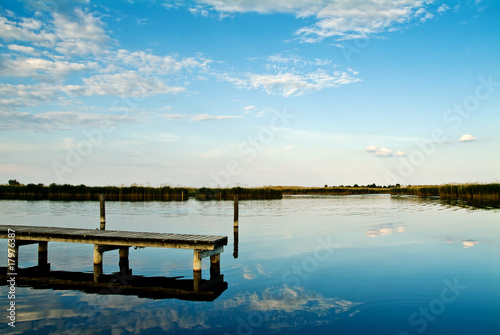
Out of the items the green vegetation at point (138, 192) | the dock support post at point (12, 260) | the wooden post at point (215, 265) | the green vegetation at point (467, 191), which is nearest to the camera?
the wooden post at point (215, 265)

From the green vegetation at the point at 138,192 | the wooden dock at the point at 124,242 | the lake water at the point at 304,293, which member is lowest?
the lake water at the point at 304,293

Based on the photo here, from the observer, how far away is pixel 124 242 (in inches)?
481

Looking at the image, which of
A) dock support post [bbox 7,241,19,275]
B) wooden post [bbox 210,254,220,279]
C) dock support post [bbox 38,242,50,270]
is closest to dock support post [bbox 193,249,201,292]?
wooden post [bbox 210,254,220,279]

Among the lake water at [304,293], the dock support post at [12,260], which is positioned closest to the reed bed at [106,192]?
the lake water at [304,293]

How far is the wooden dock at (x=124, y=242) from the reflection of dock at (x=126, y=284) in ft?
1.06

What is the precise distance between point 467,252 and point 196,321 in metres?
13.8

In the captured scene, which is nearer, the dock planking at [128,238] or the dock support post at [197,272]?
the dock support post at [197,272]

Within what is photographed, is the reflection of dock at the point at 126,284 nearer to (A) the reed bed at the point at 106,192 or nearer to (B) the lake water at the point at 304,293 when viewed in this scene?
(B) the lake water at the point at 304,293

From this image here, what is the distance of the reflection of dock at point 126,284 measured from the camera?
1055 centimetres

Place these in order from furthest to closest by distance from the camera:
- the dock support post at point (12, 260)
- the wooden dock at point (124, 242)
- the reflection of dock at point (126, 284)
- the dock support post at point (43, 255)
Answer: the dock support post at point (43, 255) → the dock support post at point (12, 260) → the wooden dock at point (124, 242) → the reflection of dock at point (126, 284)

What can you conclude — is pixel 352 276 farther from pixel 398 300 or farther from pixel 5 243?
pixel 5 243

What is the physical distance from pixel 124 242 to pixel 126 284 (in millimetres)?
1415

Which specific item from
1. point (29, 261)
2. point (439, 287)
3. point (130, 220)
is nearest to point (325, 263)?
point (439, 287)

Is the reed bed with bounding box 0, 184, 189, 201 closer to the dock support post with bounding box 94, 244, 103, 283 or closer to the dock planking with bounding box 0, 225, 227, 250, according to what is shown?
the dock planking with bounding box 0, 225, 227, 250
